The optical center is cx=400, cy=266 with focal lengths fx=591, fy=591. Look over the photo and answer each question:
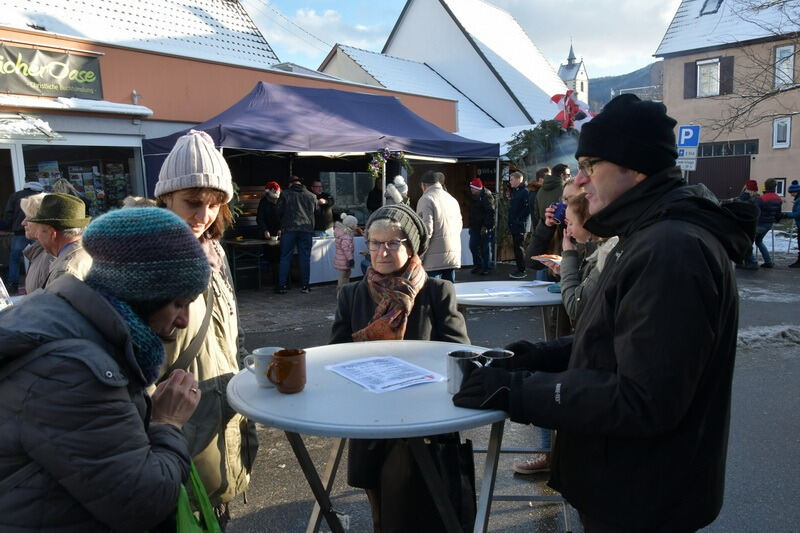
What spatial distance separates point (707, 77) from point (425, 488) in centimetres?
2971

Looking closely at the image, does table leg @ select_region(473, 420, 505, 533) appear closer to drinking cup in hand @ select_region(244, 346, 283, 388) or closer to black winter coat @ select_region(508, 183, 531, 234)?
drinking cup in hand @ select_region(244, 346, 283, 388)

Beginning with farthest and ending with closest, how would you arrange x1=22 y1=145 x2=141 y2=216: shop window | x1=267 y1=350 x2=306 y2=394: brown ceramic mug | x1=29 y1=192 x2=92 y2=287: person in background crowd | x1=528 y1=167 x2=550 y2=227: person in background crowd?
x1=528 y1=167 x2=550 y2=227: person in background crowd
x1=22 y1=145 x2=141 y2=216: shop window
x1=29 y1=192 x2=92 y2=287: person in background crowd
x1=267 y1=350 x2=306 y2=394: brown ceramic mug

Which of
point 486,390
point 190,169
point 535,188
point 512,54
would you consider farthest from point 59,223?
point 512,54

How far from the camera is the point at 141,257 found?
1.28 m

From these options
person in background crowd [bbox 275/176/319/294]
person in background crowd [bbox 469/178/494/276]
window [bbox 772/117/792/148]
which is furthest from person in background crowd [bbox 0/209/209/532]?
window [bbox 772/117/792/148]

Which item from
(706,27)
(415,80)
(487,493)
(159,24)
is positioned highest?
(706,27)

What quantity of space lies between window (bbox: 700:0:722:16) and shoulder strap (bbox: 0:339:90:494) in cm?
3198

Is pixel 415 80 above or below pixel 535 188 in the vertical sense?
above

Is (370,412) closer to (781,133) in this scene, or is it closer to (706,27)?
(781,133)

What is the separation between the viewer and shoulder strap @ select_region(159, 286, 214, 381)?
1943mm

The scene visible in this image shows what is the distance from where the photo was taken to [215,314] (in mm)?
2174

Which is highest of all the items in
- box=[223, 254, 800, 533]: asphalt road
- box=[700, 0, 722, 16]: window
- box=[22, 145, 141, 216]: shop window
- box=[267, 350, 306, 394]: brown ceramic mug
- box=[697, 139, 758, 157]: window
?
box=[700, 0, 722, 16]: window

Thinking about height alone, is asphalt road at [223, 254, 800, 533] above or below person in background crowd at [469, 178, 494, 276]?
below

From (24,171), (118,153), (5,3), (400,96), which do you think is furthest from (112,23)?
(400,96)
